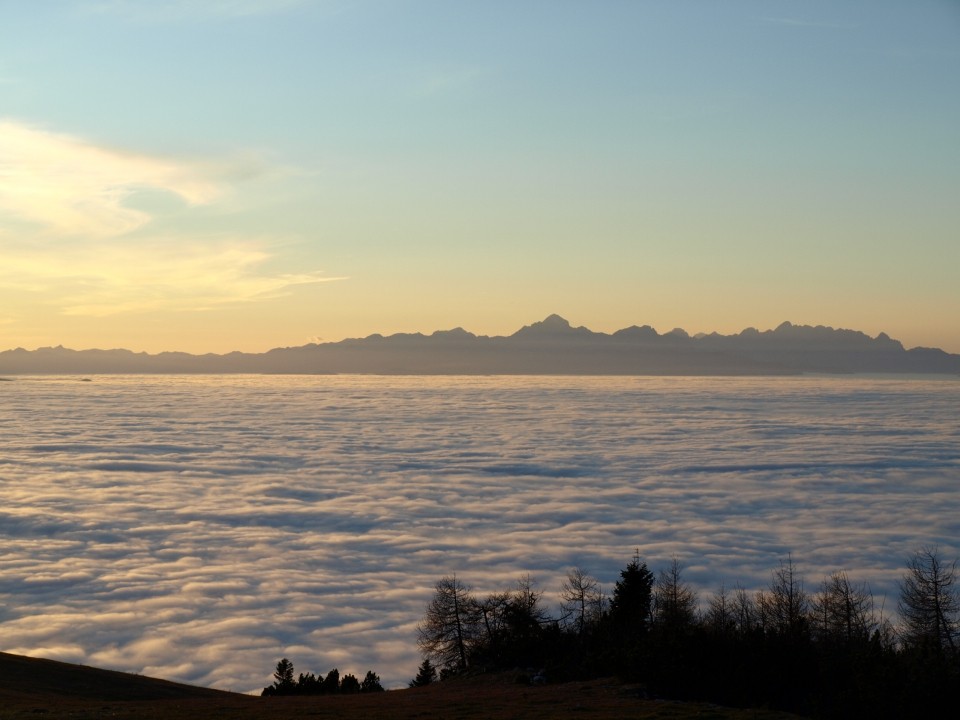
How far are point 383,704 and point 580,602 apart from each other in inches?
2104

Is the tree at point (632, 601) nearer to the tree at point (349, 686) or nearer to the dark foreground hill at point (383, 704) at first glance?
the dark foreground hill at point (383, 704)

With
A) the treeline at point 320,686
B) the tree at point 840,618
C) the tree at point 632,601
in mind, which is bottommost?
the treeline at point 320,686

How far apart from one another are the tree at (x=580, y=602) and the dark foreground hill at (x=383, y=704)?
1101 cm

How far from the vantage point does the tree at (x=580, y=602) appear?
2209 inches

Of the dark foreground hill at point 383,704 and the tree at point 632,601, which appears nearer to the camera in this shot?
the dark foreground hill at point 383,704

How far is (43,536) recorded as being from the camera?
142 meters

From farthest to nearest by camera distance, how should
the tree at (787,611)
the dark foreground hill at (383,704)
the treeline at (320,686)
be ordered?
the treeline at (320,686) < the tree at (787,611) < the dark foreground hill at (383,704)

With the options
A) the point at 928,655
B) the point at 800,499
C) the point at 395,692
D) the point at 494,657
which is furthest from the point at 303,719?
the point at 800,499

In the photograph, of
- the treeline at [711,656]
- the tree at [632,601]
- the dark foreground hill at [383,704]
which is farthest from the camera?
the tree at [632,601]

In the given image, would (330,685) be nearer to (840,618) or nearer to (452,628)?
(452,628)

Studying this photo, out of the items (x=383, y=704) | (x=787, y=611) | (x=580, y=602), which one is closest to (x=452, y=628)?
(x=383, y=704)

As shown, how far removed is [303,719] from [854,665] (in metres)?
20.6

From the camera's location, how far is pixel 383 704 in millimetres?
37688

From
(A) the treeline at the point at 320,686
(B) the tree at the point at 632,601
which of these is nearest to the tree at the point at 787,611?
(B) the tree at the point at 632,601
